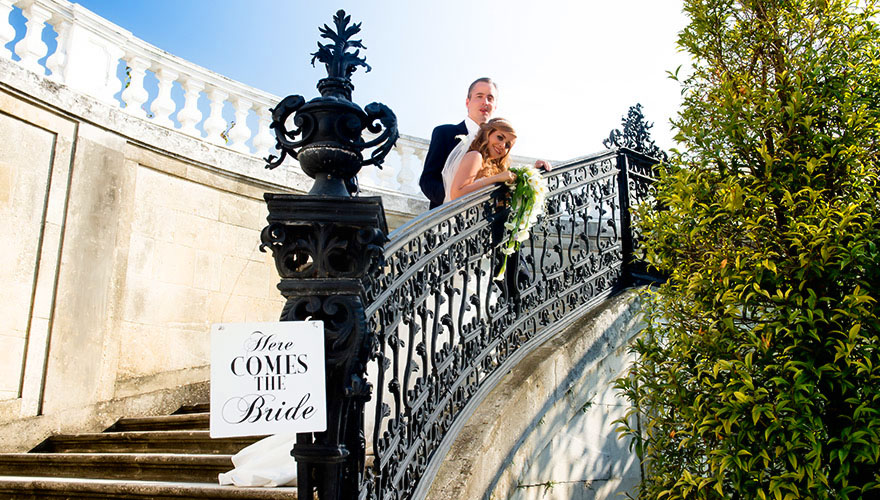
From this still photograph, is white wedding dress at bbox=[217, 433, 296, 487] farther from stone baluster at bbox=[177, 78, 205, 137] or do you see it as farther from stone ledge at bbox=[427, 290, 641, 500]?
stone baluster at bbox=[177, 78, 205, 137]

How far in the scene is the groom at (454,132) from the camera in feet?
15.9

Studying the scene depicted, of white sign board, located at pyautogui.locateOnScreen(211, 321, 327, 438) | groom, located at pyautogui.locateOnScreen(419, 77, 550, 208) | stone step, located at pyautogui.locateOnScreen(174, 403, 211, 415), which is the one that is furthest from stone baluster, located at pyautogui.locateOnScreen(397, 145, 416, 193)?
white sign board, located at pyautogui.locateOnScreen(211, 321, 327, 438)

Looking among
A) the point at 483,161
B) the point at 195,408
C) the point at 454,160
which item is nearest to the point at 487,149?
the point at 483,161

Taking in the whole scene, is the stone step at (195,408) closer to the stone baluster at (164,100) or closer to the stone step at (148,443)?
the stone step at (148,443)

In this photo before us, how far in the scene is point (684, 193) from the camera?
3.56 meters

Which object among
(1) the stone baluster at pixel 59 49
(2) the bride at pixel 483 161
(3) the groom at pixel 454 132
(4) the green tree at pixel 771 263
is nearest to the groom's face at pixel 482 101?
(3) the groom at pixel 454 132

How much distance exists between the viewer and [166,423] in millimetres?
5203

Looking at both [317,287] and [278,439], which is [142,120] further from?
[317,287]

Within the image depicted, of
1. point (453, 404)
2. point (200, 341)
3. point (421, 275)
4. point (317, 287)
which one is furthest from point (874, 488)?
point (200, 341)

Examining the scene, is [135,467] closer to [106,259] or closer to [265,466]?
[265,466]

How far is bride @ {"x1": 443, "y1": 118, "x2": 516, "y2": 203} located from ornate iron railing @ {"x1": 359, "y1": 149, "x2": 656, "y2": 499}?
181 mm

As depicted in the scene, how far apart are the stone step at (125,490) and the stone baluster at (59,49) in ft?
11.8

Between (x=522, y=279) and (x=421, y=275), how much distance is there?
4.67ft

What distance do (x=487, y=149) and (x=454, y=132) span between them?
2.23 ft
